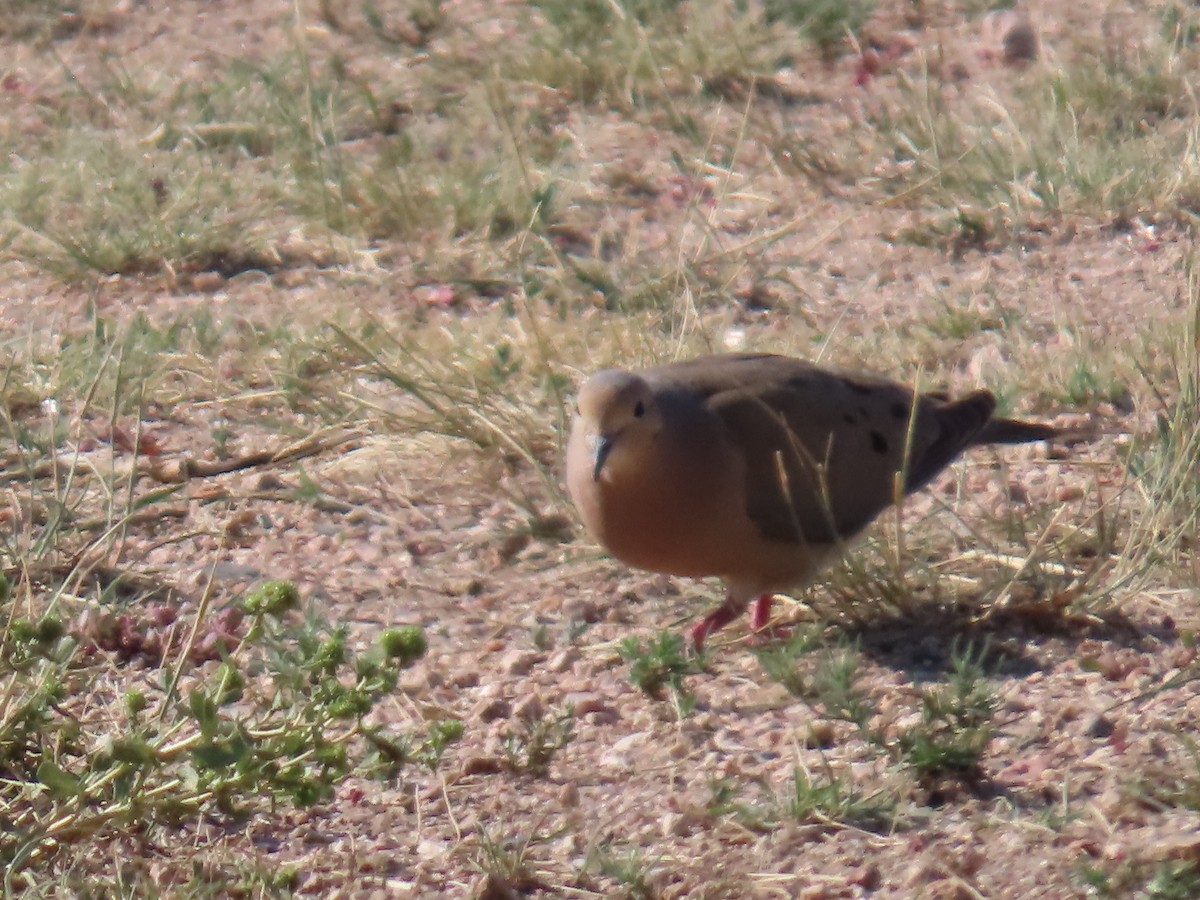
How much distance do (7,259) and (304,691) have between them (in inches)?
129

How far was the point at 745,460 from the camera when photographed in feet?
13.7

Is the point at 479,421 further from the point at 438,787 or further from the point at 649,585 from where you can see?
the point at 438,787

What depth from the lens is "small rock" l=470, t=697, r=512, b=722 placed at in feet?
11.9

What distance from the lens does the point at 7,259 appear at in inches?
232

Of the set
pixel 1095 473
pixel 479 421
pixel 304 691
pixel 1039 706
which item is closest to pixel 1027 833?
pixel 1039 706

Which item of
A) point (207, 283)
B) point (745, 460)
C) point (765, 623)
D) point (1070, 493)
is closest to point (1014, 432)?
point (1070, 493)

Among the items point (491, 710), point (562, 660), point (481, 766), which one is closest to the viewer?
point (481, 766)

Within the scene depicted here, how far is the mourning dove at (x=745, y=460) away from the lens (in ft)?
13.0

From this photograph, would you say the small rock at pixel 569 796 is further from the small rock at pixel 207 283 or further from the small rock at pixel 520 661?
the small rock at pixel 207 283

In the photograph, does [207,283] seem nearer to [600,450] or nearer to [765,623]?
[600,450]

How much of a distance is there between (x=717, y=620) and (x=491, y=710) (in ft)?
2.02

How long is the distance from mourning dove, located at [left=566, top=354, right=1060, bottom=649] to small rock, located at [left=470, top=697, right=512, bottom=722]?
0.47m

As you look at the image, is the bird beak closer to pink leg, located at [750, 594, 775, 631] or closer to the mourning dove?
the mourning dove

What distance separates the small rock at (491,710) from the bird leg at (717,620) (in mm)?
471
